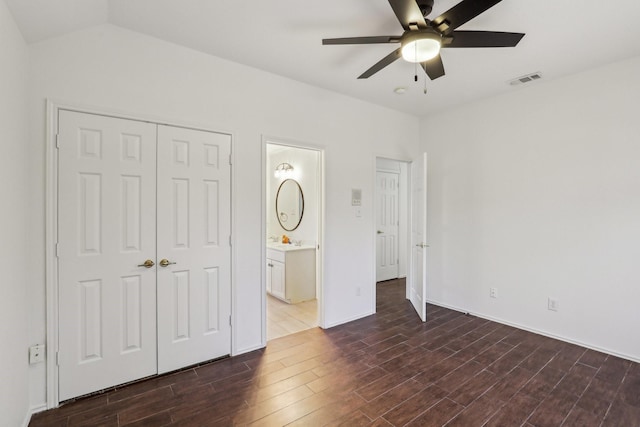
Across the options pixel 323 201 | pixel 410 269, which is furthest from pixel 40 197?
pixel 410 269

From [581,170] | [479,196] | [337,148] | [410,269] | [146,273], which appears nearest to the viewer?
[146,273]

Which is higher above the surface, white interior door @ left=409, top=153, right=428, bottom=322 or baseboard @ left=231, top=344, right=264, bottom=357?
white interior door @ left=409, top=153, right=428, bottom=322

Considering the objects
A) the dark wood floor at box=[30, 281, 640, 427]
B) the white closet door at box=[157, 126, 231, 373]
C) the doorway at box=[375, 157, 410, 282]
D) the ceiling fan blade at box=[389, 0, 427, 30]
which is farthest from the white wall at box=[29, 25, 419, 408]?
the ceiling fan blade at box=[389, 0, 427, 30]

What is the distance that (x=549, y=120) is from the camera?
3.32 meters

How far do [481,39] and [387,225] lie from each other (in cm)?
419

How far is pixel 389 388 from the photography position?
93.2 inches

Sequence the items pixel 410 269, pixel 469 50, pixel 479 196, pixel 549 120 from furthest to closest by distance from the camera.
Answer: pixel 410 269 < pixel 479 196 < pixel 549 120 < pixel 469 50

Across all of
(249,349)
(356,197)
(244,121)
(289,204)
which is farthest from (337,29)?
(289,204)

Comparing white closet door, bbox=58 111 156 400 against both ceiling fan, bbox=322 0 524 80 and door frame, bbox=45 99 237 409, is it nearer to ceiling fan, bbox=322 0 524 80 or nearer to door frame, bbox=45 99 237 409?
door frame, bbox=45 99 237 409

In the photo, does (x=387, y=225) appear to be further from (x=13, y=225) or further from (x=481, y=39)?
(x=13, y=225)

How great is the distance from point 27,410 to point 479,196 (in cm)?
460

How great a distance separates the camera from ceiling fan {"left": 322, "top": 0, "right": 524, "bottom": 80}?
5.58 feet

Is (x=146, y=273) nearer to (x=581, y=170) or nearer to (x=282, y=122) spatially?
(x=282, y=122)

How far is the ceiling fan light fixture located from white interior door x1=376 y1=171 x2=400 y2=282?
12.0 ft
